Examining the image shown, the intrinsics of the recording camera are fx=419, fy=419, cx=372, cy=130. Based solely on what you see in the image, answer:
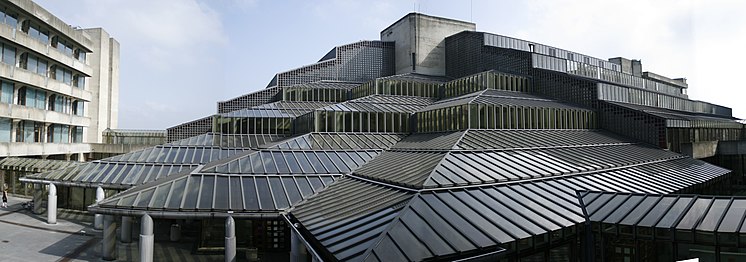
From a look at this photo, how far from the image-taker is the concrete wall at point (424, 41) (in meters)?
53.4

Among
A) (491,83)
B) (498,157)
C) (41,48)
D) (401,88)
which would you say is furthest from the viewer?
(41,48)

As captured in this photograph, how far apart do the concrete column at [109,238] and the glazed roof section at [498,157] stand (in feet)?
44.6

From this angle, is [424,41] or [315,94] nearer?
[315,94]

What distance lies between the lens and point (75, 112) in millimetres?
62469

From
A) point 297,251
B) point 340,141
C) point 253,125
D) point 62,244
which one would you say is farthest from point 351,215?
point 253,125

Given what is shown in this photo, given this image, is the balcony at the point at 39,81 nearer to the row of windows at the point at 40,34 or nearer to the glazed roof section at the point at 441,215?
the row of windows at the point at 40,34

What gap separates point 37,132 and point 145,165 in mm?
32028

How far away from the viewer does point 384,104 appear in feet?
126

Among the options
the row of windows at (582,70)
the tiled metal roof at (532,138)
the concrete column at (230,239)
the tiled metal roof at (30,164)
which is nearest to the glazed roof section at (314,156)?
the concrete column at (230,239)

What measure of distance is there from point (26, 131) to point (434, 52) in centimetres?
5103

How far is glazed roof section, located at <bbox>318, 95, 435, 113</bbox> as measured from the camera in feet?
118

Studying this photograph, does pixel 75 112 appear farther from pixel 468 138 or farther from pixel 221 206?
pixel 468 138

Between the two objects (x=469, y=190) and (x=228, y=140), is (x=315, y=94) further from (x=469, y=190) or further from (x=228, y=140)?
(x=469, y=190)

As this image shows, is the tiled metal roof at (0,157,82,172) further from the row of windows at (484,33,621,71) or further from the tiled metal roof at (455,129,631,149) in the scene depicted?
the row of windows at (484,33,621,71)
